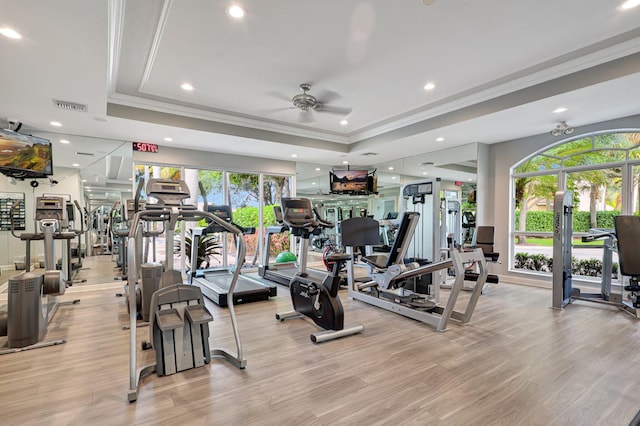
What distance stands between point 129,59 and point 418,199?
14.1ft

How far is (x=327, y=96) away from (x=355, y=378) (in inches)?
155

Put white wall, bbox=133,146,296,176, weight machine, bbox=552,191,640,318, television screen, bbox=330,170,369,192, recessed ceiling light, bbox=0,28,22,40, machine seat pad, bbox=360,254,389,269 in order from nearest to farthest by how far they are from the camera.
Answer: recessed ceiling light, bbox=0,28,22,40 < weight machine, bbox=552,191,640,318 < machine seat pad, bbox=360,254,389,269 < white wall, bbox=133,146,296,176 < television screen, bbox=330,170,369,192

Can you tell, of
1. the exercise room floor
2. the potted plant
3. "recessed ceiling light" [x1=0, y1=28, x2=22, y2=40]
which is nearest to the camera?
the exercise room floor

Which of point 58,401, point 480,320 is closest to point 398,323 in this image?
point 480,320

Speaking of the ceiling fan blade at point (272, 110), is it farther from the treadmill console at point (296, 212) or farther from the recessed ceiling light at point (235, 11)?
the recessed ceiling light at point (235, 11)

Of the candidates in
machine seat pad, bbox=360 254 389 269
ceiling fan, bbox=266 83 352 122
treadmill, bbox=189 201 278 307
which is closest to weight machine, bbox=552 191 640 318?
machine seat pad, bbox=360 254 389 269

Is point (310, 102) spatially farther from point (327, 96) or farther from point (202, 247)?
point (202, 247)

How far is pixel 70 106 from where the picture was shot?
167 inches

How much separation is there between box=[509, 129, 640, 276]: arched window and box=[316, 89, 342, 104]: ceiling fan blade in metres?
4.20

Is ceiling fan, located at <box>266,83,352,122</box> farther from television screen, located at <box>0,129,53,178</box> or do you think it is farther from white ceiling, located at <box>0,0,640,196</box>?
television screen, located at <box>0,129,53,178</box>

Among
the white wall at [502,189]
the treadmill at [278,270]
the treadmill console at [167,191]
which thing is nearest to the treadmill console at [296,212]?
the treadmill at [278,270]

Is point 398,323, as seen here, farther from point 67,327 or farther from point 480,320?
point 67,327

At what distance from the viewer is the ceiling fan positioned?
4.39 metres

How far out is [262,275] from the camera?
253 inches
